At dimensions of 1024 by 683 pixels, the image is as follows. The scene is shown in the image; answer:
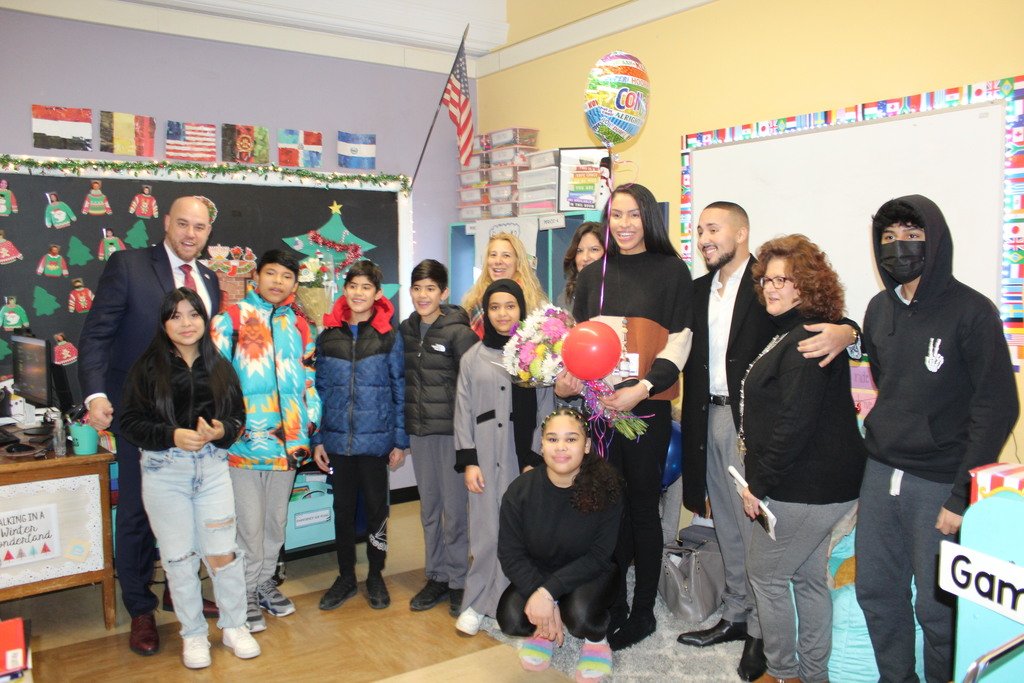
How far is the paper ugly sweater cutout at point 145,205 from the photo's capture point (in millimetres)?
4457

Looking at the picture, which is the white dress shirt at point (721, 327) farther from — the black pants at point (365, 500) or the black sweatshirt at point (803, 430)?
the black pants at point (365, 500)

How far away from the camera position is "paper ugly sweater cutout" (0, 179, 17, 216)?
412cm

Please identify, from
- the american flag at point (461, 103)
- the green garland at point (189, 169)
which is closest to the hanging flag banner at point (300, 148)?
the green garland at point (189, 169)

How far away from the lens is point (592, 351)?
2.64m

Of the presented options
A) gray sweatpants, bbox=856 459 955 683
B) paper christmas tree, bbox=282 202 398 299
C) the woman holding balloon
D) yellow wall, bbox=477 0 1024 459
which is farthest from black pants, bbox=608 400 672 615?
paper christmas tree, bbox=282 202 398 299

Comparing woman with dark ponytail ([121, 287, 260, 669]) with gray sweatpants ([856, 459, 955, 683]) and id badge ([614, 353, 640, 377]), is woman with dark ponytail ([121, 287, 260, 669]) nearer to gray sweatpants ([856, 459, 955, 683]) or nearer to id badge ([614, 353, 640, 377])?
id badge ([614, 353, 640, 377])

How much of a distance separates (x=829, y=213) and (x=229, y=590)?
9.86 ft

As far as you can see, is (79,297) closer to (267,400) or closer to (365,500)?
(267,400)

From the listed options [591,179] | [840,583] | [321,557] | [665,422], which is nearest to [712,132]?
[591,179]

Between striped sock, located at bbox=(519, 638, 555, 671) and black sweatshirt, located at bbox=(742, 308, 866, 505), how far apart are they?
934 millimetres

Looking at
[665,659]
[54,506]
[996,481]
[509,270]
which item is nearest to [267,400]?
[54,506]

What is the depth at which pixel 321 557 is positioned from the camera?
4457mm

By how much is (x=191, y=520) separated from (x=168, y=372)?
59 cm

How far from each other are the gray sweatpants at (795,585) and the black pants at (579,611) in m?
0.52
